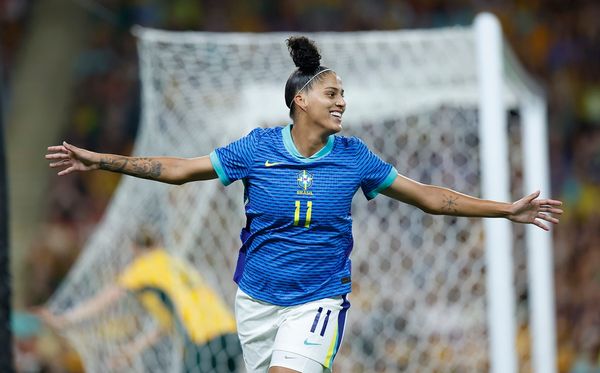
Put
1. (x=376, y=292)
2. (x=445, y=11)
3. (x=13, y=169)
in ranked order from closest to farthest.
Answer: (x=376, y=292) → (x=13, y=169) → (x=445, y=11)

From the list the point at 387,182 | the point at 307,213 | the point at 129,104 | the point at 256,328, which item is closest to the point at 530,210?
the point at 387,182

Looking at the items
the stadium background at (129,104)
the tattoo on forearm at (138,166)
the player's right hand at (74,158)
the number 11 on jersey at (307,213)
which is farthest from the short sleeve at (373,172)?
the stadium background at (129,104)

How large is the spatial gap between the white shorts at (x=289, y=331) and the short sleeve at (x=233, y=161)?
477 mm

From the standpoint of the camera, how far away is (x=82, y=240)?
11.9m

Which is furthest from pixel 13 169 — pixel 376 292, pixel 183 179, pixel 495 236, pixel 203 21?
pixel 183 179

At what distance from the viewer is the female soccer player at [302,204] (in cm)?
434

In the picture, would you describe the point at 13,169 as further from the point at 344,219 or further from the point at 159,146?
the point at 344,219

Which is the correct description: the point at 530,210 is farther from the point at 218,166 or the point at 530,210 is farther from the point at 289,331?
the point at 218,166

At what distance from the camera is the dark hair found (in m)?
4.39

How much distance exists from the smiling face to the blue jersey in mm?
111

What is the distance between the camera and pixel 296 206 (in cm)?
432

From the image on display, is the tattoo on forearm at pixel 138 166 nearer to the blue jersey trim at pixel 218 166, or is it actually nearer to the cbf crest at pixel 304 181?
the blue jersey trim at pixel 218 166

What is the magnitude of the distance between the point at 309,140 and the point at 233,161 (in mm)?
308

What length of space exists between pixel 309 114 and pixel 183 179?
553mm
